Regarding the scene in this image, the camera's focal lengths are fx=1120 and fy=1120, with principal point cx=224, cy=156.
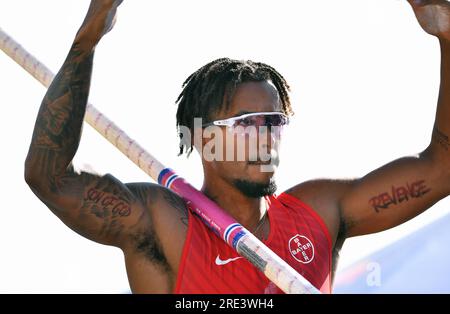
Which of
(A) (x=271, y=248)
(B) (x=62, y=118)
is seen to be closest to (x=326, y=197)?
(A) (x=271, y=248)

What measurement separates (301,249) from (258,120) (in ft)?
2.63

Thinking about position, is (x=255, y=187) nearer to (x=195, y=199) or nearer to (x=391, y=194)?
(x=195, y=199)

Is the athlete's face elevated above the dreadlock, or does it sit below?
below

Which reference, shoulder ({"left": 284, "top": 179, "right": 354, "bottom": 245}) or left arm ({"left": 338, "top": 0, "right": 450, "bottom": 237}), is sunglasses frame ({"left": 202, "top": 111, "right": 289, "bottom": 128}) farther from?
left arm ({"left": 338, "top": 0, "right": 450, "bottom": 237})

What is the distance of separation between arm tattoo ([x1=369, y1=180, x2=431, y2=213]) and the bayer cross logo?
0.50 meters

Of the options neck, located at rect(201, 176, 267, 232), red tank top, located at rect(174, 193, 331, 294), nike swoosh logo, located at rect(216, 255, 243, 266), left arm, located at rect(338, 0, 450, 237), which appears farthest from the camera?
left arm, located at rect(338, 0, 450, 237)

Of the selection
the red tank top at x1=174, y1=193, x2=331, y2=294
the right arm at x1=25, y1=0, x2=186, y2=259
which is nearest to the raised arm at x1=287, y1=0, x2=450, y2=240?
the red tank top at x1=174, y1=193, x2=331, y2=294

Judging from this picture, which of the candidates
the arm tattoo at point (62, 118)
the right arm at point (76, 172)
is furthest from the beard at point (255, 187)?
the arm tattoo at point (62, 118)

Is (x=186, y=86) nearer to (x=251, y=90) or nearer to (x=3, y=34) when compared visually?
(x=251, y=90)

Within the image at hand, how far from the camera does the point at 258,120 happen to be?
652cm

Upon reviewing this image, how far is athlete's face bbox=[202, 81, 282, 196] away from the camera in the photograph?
21.4ft

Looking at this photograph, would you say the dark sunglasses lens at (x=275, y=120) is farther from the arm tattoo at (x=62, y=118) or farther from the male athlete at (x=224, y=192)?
the arm tattoo at (x=62, y=118)
